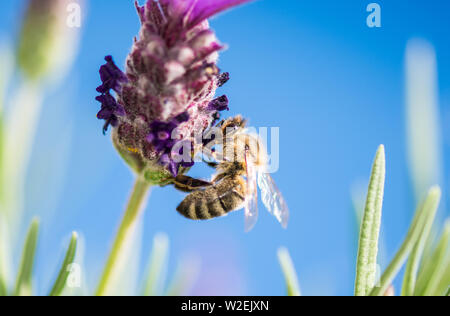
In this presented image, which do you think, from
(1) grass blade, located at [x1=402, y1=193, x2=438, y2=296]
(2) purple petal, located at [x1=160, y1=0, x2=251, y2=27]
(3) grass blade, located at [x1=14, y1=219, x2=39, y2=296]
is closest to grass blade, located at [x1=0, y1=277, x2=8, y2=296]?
(3) grass blade, located at [x1=14, y1=219, x2=39, y2=296]

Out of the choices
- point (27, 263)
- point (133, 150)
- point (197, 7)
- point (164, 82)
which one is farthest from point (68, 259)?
point (197, 7)

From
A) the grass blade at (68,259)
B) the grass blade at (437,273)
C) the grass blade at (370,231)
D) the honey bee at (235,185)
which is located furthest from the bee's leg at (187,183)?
the grass blade at (437,273)

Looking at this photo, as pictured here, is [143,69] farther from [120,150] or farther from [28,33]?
[28,33]

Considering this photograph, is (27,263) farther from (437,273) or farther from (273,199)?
(437,273)

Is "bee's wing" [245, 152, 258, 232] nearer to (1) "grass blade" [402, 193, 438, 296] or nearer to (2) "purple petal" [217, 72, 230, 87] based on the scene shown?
(2) "purple petal" [217, 72, 230, 87]

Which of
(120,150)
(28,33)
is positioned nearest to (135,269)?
(120,150)
